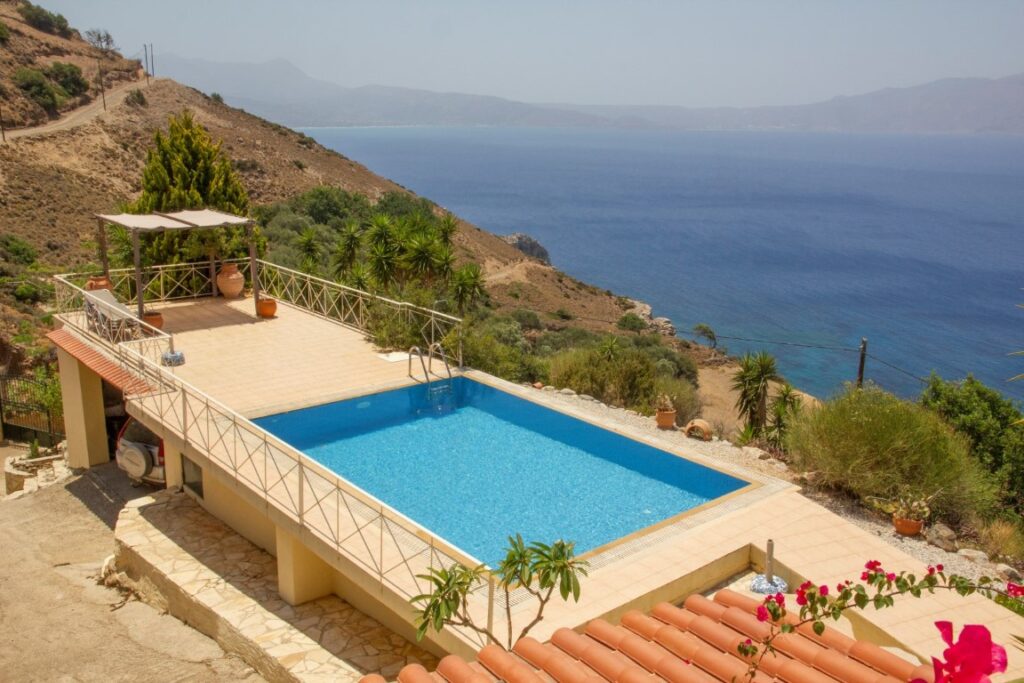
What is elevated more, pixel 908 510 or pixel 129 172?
pixel 129 172

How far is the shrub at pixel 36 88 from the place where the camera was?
1946 inches

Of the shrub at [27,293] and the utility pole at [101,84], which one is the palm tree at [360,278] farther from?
the utility pole at [101,84]

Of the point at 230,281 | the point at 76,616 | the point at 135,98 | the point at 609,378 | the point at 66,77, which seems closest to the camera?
the point at 76,616

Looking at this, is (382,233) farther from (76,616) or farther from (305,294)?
(76,616)

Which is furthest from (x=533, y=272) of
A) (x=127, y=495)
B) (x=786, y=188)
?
(x=786, y=188)

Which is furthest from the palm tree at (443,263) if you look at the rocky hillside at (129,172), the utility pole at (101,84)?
the utility pole at (101,84)

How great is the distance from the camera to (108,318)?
1314 centimetres

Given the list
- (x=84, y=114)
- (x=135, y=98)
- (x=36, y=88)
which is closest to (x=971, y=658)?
(x=36, y=88)

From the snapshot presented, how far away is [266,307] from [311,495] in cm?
817

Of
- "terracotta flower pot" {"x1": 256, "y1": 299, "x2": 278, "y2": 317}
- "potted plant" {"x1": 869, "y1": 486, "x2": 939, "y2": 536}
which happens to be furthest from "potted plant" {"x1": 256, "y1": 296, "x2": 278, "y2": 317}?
"potted plant" {"x1": 869, "y1": 486, "x2": 939, "y2": 536}

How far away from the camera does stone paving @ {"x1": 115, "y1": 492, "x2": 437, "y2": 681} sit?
7.72 meters

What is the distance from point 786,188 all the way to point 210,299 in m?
151

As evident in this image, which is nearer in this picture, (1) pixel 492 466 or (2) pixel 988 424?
(1) pixel 492 466

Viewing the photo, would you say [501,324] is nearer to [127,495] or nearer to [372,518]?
[127,495]
